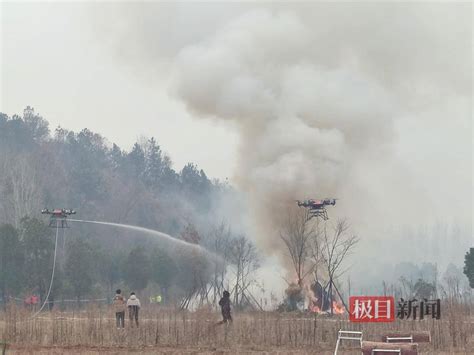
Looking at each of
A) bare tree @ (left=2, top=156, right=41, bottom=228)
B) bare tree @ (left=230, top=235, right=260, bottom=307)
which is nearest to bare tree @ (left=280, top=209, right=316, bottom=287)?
bare tree @ (left=230, top=235, right=260, bottom=307)

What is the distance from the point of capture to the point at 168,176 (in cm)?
11938

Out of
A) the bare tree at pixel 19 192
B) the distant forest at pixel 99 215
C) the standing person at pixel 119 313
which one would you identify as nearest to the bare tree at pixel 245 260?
the distant forest at pixel 99 215

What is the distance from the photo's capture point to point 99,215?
318 feet

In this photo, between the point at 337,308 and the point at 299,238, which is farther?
the point at 299,238

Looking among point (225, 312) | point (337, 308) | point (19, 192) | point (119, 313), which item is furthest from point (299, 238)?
point (19, 192)

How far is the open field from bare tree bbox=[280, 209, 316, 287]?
68.9 feet

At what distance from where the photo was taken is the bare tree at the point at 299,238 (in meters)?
49.6

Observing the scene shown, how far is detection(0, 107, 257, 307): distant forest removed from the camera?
59875 millimetres

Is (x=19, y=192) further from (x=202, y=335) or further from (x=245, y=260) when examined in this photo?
(x=202, y=335)

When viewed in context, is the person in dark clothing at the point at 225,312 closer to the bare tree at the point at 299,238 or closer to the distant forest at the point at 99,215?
the distant forest at the point at 99,215

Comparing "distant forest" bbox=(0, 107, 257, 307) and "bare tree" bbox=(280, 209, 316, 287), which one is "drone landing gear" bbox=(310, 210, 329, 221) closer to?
"bare tree" bbox=(280, 209, 316, 287)

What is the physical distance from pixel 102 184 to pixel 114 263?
35844mm

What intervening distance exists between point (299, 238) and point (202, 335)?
24.1 metres

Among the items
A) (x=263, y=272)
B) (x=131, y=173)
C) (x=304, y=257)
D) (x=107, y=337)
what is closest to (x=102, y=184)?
(x=131, y=173)
